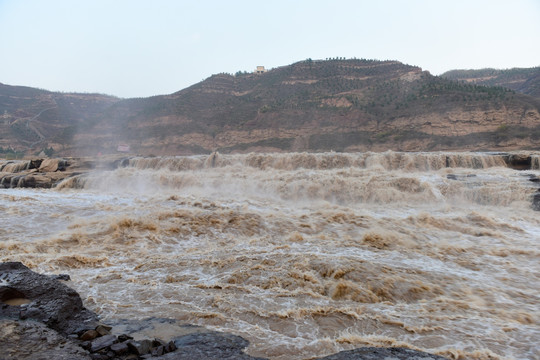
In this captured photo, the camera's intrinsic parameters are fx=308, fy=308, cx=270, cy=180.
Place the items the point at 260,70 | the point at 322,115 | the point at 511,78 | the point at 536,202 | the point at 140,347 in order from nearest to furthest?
1. the point at 140,347
2. the point at 536,202
3. the point at 322,115
4. the point at 511,78
5. the point at 260,70

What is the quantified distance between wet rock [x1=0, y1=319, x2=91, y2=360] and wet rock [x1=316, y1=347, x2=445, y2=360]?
161 cm

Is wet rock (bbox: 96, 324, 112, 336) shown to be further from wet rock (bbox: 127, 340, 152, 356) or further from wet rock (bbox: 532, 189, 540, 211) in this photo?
wet rock (bbox: 532, 189, 540, 211)

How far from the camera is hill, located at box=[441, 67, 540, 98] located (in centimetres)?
3540

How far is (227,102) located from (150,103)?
11713mm

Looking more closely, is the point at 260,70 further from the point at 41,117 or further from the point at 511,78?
the point at 511,78

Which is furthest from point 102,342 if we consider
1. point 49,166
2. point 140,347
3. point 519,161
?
point 49,166

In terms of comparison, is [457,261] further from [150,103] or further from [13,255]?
[150,103]

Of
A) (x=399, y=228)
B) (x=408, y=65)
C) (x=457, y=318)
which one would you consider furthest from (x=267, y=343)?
(x=408, y=65)

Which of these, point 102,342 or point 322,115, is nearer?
point 102,342

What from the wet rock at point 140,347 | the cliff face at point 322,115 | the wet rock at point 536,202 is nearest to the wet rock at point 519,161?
the wet rock at point 536,202

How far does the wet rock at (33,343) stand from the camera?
181 cm

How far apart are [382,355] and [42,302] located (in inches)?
105

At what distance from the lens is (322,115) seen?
107 ft

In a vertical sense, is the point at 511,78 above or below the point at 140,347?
above
